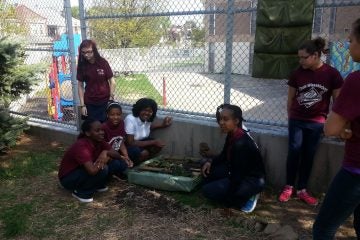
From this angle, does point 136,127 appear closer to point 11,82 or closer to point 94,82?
point 94,82

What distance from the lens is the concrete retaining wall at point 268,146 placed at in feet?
13.0

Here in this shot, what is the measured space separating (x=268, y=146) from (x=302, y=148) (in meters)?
0.45

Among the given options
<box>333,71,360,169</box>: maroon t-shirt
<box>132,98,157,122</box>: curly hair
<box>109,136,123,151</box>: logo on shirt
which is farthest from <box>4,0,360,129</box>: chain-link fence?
<box>333,71,360,169</box>: maroon t-shirt

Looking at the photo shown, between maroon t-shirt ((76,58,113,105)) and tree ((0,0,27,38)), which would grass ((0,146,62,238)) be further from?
tree ((0,0,27,38))

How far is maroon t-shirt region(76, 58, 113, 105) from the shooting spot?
5.02m

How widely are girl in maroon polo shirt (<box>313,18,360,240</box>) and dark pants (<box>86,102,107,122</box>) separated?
357 cm

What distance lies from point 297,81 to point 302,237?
1527 mm

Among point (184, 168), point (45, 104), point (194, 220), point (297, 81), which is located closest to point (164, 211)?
point (194, 220)

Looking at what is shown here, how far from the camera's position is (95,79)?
5.04 meters

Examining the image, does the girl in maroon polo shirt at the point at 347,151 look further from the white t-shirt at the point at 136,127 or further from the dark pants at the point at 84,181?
the white t-shirt at the point at 136,127

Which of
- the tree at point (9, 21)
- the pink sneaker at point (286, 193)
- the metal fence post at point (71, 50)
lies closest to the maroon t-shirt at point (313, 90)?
the pink sneaker at point (286, 193)

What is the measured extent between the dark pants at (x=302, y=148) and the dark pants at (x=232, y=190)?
0.44m

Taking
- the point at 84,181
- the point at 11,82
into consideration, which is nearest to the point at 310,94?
the point at 84,181

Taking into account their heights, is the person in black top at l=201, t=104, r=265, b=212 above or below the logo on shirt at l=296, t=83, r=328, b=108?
below
